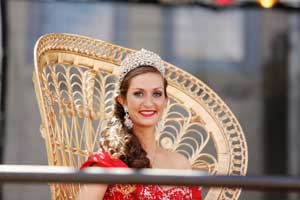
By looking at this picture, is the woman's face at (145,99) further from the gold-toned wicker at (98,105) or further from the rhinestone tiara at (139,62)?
the gold-toned wicker at (98,105)

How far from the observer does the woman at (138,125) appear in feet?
7.91

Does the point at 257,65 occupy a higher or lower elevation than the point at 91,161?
higher

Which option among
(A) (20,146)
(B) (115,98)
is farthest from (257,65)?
(B) (115,98)

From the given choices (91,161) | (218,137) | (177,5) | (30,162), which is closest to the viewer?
(91,161)

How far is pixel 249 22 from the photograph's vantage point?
7035 millimetres

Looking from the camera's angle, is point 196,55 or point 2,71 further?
point 196,55

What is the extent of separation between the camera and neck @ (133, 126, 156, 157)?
8.18 feet

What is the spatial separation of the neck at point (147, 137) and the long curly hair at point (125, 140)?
2 cm

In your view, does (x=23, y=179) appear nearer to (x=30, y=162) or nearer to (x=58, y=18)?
(x=30, y=162)

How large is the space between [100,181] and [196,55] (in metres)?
5.77

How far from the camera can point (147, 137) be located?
2504mm

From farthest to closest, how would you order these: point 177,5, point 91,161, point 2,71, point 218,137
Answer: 1. point 177,5
2. point 2,71
3. point 218,137
4. point 91,161

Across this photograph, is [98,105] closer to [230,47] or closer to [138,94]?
[138,94]

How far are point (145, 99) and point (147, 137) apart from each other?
143mm
